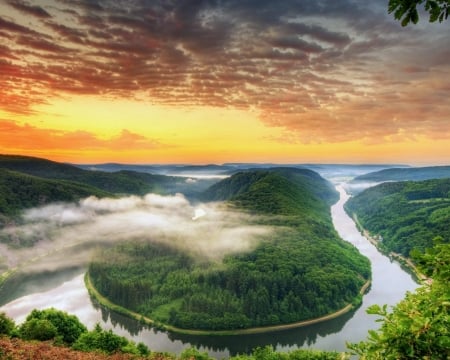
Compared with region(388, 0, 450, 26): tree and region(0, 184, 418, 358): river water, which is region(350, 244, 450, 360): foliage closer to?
region(388, 0, 450, 26): tree

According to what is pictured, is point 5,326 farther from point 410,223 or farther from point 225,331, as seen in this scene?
point 410,223

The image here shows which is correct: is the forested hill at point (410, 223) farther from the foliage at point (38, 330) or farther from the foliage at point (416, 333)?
the foliage at point (416, 333)

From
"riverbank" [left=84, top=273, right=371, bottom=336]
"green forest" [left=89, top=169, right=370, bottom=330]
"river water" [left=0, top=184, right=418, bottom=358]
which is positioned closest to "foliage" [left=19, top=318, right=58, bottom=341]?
"river water" [left=0, top=184, right=418, bottom=358]

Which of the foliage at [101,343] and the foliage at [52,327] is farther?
the foliage at [52,327]

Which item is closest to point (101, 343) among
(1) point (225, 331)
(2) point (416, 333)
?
(1) point (225, 331)

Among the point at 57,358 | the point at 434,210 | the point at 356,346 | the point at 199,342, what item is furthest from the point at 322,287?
the point at 434,210

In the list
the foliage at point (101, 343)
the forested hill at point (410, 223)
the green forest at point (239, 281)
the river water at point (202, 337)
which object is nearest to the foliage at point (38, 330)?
the foliage at point (101, 343)
